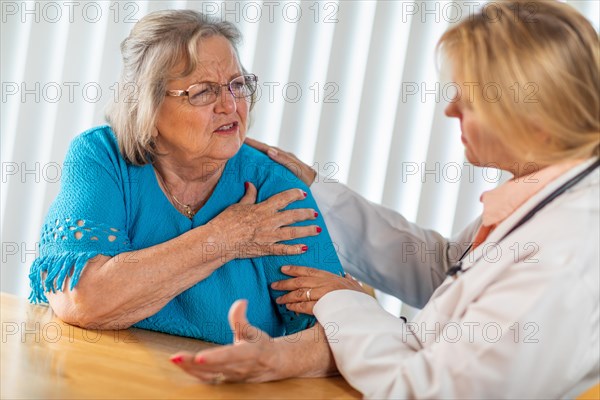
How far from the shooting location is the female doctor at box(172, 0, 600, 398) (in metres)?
1.23

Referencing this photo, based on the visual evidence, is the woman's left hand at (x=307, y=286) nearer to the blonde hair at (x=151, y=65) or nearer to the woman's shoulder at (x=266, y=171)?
the woman's shoulder at (x=266, y=171)

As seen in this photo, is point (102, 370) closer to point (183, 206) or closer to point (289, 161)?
point (183, 206)

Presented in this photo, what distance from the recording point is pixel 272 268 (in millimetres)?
1855

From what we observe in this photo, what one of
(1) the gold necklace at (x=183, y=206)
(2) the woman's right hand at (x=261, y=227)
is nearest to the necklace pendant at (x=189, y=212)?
(1) the gold necklace at (x=183, y=206)

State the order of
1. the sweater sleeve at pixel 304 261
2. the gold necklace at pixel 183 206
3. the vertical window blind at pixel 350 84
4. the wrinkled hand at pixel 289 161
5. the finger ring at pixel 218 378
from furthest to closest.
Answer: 1. the vertical window blind at pixel 350 84
2. the wrinkled hand at pixel 289 161
3. the gold necklace at pixel 183 206
4. the sweater sleeve at pixel 304 261
5. the finger ring at pixel 218 378

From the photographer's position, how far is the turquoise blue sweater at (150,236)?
172 centimetres

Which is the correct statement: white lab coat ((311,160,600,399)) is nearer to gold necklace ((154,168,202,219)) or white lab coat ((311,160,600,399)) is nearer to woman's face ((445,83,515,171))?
woman's face ((445,83,515,171))

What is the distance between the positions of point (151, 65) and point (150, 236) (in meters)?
0.41

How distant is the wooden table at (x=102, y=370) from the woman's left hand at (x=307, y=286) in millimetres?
222

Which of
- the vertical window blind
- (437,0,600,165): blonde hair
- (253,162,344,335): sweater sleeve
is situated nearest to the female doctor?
(437,0,600,165): blonde hair

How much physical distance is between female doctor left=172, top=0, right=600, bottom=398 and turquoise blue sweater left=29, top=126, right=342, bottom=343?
33 centimetres

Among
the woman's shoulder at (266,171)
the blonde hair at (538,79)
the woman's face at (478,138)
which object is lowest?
the woman's shoulder at (266,171)

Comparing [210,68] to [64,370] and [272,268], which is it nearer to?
[272,268]

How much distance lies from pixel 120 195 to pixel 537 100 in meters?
0.98
